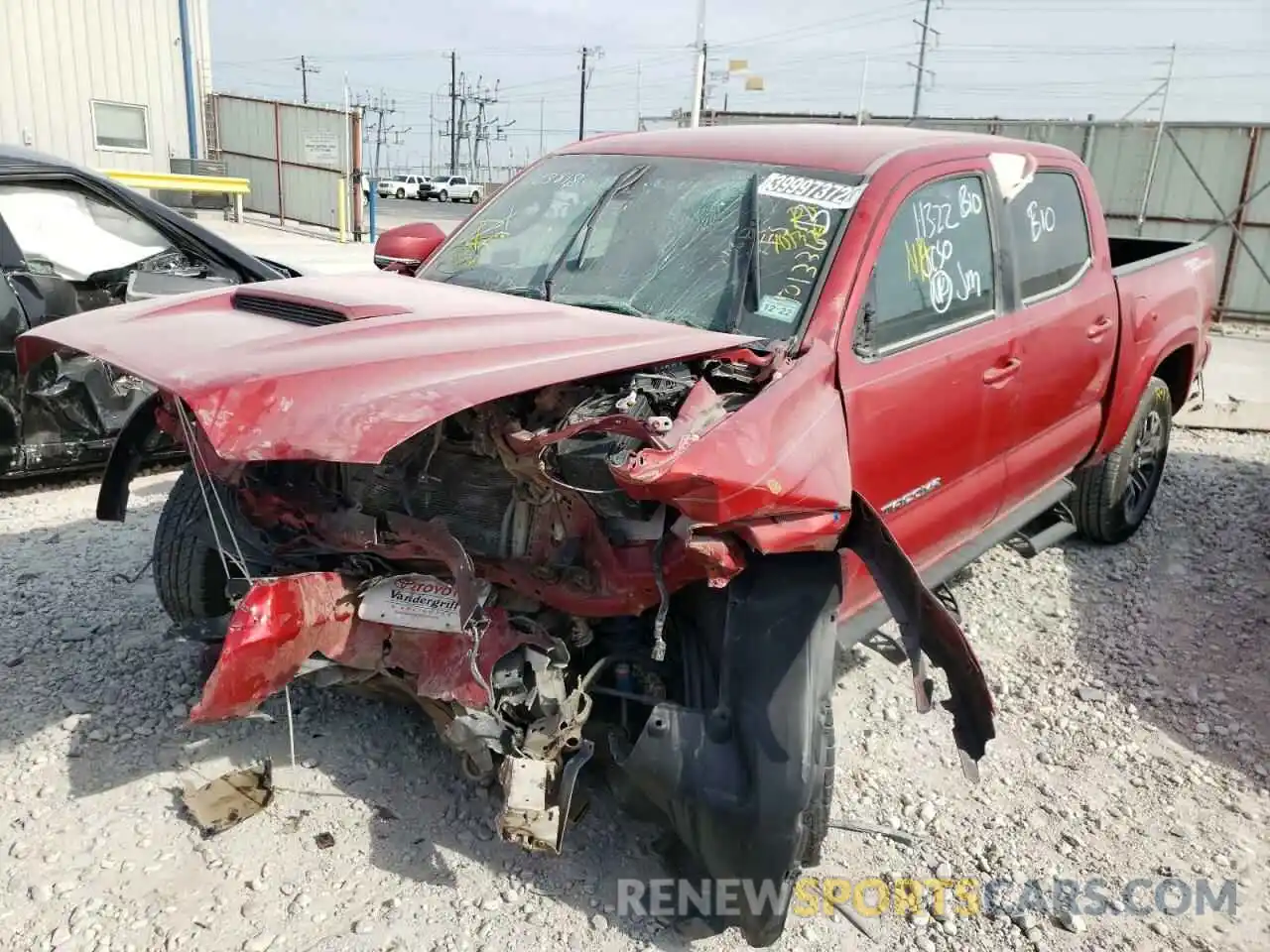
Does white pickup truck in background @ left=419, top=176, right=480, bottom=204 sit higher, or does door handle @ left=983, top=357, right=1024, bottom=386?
door handle @ left=983, top=357, right=1024, bottom=386

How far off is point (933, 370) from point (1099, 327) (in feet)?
4.85

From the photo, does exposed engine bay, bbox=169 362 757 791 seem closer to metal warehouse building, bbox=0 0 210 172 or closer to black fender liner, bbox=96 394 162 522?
black fender liner, bbox=96 394 162 522

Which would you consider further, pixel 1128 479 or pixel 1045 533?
pixel 1128 479

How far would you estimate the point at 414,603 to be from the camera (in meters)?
2.62

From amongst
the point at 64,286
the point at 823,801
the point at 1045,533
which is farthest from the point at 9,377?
the point at 1045,533

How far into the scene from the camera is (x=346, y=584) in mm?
2680

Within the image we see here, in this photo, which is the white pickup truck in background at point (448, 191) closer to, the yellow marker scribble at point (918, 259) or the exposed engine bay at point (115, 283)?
→ the exposed engine bay at point (115, 283)

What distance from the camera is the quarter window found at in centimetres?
1469

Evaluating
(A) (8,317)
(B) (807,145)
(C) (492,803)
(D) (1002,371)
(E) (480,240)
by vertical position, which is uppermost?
(B) (807,145)

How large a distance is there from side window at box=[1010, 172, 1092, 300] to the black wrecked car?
3.43 meters

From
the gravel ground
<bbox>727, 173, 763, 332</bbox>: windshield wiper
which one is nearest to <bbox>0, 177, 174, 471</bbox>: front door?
the gravel ground

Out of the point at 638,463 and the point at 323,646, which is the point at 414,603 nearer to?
the point at 323,646

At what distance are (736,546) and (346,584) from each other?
1.09 m

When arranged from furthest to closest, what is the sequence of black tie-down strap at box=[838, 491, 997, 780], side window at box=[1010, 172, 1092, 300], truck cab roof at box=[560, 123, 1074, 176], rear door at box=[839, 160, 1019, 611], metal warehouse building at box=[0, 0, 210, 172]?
metal warehouse building at box=[0, 0, 210, 172], side window at box=[1010, 172, 1092, 300], truck cab roof at box=[560, 123, 1074, 176], rear door at box=[839, 160, 1019, 611], black tie-down strap at box=[838, 491, 997, 780]
